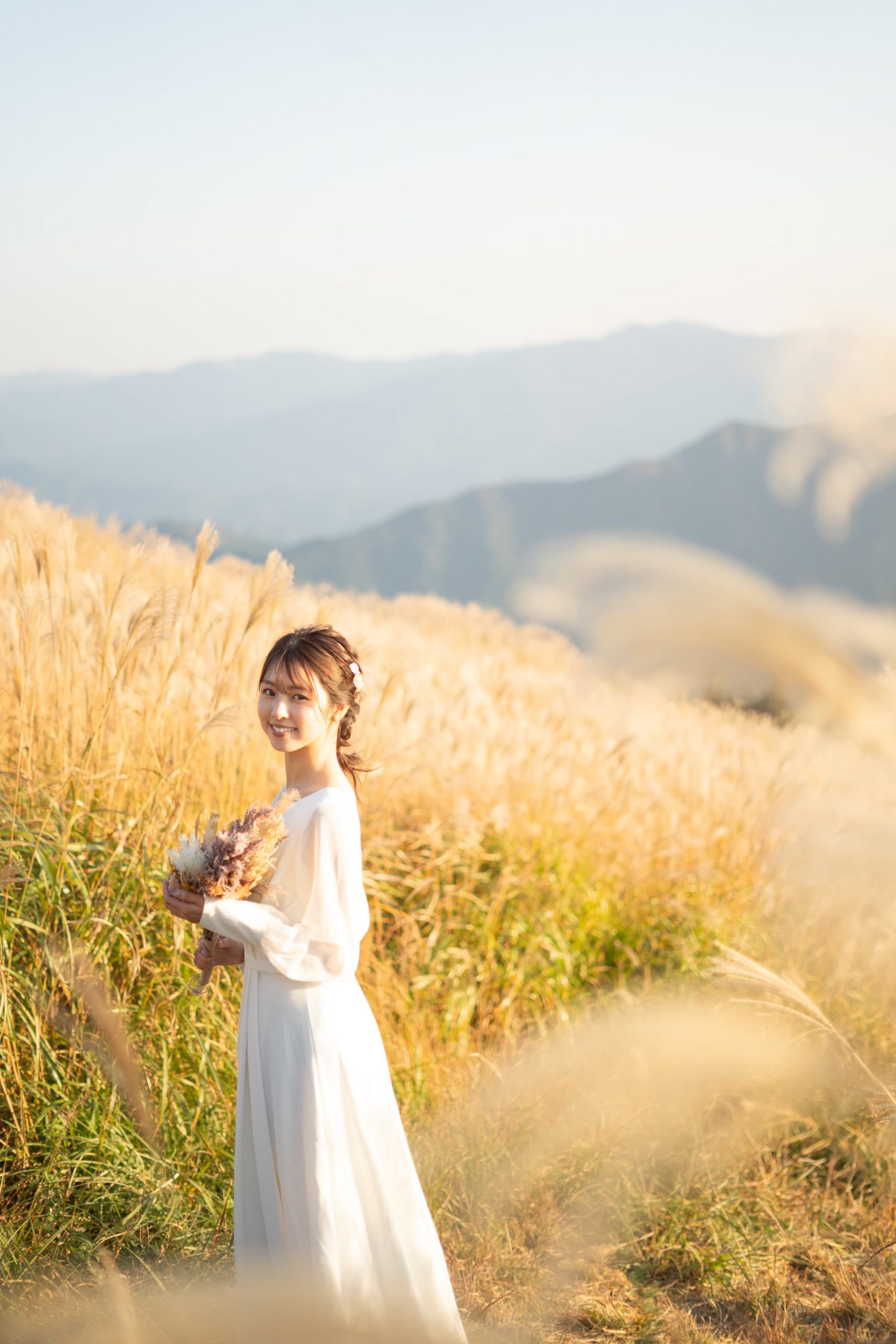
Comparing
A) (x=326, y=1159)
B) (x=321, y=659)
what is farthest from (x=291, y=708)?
(x=326, y=1159)

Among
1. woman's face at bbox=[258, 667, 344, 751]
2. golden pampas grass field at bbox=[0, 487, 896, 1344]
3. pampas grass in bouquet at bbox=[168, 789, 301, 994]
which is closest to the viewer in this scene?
pampas grass in bouquet at bbox=[168, 789, 301, 994]

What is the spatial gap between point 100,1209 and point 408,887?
1798 mm

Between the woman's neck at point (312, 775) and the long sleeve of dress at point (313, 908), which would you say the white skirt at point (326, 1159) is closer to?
the long sleeve of dress at point (313, 908)

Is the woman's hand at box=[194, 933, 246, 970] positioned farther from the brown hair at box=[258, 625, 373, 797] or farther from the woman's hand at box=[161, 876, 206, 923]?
the brown hair at box=[258, 625, 373, 797]

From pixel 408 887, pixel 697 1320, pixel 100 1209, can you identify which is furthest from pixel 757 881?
pixel 100 1209

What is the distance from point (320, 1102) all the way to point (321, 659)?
78 cm

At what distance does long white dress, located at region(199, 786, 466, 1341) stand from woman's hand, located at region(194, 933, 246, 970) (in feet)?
0.25

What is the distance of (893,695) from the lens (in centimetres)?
203

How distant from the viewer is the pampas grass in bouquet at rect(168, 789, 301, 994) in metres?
1.78

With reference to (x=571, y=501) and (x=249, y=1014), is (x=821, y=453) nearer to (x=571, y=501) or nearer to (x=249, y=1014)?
(x=249, y=1014)

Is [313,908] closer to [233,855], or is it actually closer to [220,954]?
[233,855]

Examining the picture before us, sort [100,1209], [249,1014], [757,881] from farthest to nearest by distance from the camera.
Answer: [757,881]
[100,1209]
[249,1014]

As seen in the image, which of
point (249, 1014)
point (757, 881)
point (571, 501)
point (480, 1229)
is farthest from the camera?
point (571, 501)

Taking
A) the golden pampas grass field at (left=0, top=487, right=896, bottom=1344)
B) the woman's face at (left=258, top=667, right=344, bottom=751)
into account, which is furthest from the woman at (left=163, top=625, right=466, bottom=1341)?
the golden pampas grass field at (left=0, top=487, right=896, bottom=1344)
